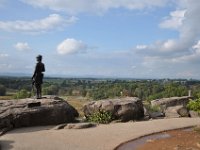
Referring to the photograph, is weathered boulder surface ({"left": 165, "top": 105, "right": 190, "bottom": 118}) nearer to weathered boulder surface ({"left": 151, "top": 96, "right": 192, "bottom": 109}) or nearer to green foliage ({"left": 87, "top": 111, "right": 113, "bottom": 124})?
weathered boulder surface ({"left": 151, "top": 96, "right": 192, "bottom": 109})

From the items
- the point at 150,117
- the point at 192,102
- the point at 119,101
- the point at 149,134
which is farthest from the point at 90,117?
the point at 192,102

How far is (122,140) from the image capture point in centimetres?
1612

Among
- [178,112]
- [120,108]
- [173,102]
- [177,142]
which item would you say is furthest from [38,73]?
[173,102]

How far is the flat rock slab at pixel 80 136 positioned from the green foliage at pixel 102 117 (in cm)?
197

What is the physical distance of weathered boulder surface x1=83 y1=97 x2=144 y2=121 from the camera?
23.0m

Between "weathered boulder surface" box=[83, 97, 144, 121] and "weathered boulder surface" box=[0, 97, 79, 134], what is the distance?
6.65 feet

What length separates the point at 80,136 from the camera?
17.0 metres

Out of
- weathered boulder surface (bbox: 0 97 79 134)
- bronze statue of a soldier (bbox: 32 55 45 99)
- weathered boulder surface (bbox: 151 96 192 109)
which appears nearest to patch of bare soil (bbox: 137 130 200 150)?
weathered boulder surface (bbox: 0 97 79 134)

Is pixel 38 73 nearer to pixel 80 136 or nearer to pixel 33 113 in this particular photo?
pixel 33 113

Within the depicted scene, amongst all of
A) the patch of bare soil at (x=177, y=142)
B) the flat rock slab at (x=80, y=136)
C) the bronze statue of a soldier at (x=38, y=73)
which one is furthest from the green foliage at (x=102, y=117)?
the patch of bare soil at (x=177, y=142)

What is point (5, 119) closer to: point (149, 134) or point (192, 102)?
point (149, 134)

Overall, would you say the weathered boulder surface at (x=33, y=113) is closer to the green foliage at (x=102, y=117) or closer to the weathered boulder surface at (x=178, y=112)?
the green foliage at (x=102, y=117)

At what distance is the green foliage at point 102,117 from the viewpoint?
22.3m

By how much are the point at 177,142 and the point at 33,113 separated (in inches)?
336
